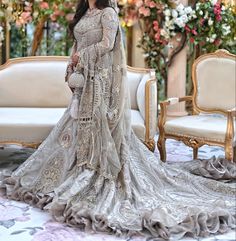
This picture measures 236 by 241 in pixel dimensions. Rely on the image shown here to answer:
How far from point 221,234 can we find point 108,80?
3.84ft

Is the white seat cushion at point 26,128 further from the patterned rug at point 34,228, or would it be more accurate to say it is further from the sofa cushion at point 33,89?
the patterned rug at point 34,228

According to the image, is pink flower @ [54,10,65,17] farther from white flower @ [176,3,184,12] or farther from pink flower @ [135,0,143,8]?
white flower @ [176,3,184,12]

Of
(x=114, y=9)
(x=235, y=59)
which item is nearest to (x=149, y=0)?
(x=235, y=59)

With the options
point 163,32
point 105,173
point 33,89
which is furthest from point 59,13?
point 105,173

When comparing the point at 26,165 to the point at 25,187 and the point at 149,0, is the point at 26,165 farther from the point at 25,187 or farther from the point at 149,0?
the point at 149,0

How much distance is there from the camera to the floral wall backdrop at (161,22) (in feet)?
16.6

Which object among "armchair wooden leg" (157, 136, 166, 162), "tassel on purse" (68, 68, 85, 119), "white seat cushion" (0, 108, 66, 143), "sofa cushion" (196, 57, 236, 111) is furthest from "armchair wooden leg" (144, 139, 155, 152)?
"tassel on purse" (68, 68, 85, 119)

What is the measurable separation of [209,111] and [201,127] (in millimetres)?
489

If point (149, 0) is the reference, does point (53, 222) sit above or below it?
below

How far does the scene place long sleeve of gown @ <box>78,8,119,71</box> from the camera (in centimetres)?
296

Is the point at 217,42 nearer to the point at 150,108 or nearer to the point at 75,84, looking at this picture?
the point at 150,108

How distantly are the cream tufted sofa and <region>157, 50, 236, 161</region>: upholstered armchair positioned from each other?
0.56 ft

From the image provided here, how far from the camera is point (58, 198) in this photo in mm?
2889

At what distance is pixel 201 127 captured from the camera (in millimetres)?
3705
